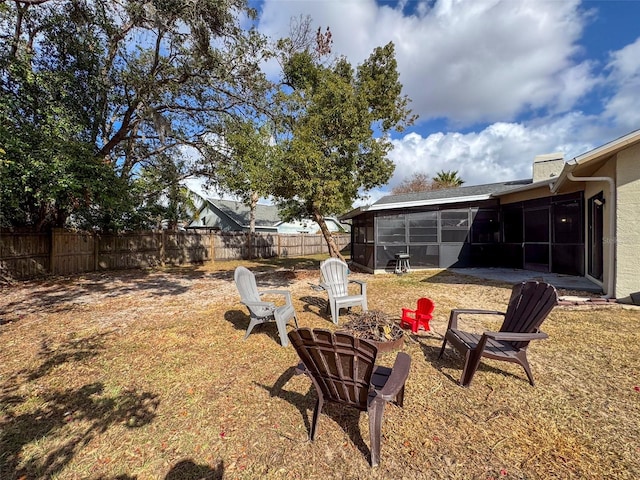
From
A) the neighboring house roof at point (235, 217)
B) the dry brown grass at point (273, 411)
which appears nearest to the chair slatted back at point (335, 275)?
the dry brown grass at point (273, 411)

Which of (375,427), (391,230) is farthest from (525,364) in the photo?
(391,230)

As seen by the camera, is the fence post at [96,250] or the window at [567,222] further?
the fence post at [96,250]

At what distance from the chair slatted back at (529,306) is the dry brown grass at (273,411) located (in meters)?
0.50

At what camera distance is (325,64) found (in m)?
9.31

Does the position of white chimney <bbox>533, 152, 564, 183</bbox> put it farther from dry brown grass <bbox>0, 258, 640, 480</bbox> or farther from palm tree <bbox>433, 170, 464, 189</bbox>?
palm tree <bbox>433, 170, 464, 189</bbox>

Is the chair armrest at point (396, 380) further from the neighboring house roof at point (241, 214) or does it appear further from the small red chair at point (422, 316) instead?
the neighboring house roof at point (241, 214)

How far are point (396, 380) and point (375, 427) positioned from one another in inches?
13.2

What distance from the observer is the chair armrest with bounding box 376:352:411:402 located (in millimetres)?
1937

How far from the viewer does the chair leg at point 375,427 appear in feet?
6.24

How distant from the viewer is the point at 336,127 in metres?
7.82

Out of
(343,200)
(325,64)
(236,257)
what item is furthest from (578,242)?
(236,257)

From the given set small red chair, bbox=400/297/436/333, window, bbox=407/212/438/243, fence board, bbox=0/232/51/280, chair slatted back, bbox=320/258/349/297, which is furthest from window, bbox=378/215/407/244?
fence board, bbox=0/232/51/280

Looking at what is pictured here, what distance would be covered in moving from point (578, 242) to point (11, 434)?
1117 cm

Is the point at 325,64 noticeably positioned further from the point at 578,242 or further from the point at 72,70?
the point at 578,242
